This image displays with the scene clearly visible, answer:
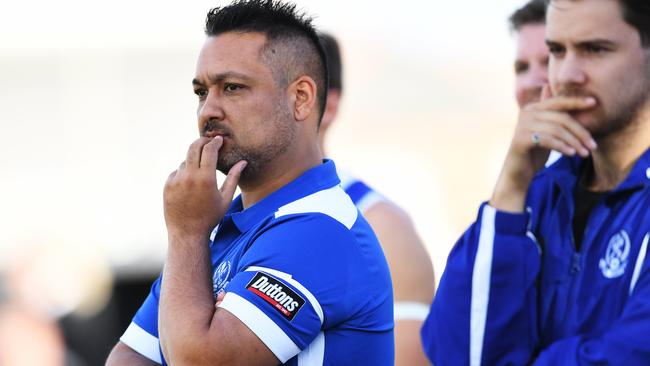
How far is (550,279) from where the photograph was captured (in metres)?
2.47

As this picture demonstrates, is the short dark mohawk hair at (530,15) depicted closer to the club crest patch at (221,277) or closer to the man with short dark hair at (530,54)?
the man with short dark hair at (530,54)

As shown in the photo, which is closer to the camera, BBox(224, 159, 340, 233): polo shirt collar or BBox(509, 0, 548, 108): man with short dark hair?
BBox(224, 159, 340, 233): polo shirt collar

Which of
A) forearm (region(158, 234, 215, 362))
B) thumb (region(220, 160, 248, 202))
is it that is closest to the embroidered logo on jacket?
forearm (region(158, 234, 215, 362))

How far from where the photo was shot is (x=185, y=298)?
9.17ft

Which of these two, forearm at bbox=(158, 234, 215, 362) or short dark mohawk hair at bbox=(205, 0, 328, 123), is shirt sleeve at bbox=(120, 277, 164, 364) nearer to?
forearm at bbox=(158, 234, 215, 362)

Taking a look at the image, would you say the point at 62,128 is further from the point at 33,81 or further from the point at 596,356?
the point at 596,356

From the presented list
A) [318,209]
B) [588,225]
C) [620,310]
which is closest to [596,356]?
[620,310]

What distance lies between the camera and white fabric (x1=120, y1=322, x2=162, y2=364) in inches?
127

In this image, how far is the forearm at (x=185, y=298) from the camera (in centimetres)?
272

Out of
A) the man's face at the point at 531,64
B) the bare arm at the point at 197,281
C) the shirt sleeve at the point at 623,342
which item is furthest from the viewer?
the man's face at the point at 531,64

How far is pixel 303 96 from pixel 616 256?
3.90ft

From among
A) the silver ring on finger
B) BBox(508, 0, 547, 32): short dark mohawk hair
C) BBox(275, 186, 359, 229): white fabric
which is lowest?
BBox(275, 186, 359, 229): white fabric

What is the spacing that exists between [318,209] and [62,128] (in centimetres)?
1057

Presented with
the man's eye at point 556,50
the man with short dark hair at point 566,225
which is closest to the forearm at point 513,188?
the man with short dark hair at point 566,225
